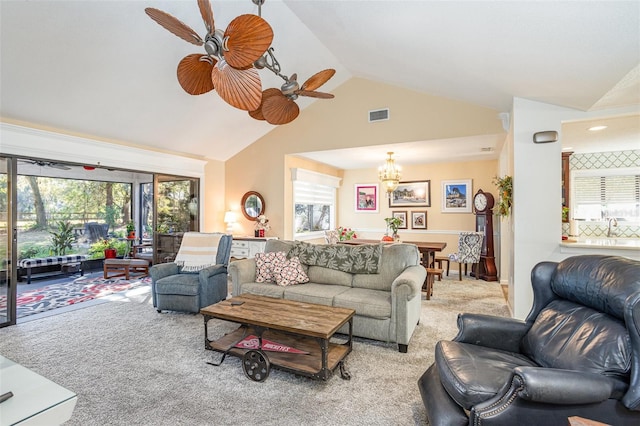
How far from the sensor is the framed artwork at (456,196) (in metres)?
7.05

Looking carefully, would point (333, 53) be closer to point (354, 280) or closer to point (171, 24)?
point (171, 24)

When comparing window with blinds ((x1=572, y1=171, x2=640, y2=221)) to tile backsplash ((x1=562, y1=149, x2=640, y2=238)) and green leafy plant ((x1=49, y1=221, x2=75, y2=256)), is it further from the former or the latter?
green leafy plant ((x1=49, y1=221, x2=75, y2=256))

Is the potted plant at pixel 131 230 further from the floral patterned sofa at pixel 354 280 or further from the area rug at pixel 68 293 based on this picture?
the floral patterned sofa at pixel 354 280

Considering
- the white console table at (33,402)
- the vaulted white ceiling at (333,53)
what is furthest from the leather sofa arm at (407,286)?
the white console table at (33,402)

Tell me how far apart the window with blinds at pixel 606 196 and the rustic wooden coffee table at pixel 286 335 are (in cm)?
569

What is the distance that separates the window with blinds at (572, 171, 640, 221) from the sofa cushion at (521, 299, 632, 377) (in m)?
5.16

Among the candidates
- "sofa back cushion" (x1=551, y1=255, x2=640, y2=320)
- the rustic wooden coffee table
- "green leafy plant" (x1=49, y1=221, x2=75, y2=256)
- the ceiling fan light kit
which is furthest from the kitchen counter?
"green leafy plant" (x1=49, y1=221, x2=75, y2=256)

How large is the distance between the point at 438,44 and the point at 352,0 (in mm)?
907

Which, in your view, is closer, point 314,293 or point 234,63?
point 234,63

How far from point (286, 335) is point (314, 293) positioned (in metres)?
0.55

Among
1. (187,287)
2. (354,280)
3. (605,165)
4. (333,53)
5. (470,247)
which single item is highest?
(333,53)

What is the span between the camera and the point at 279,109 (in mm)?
2994

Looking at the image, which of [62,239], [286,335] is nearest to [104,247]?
[62,239]

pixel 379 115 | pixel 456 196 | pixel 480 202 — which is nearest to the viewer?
pixel 379 115
